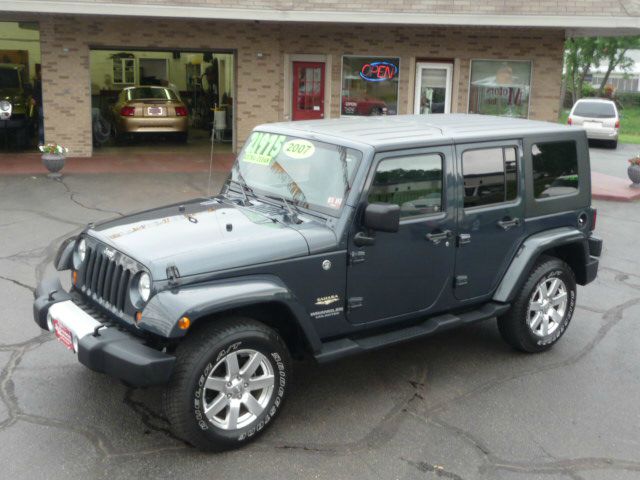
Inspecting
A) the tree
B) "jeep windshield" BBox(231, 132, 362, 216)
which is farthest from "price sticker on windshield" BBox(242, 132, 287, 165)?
the tree

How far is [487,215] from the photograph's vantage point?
18.1ft

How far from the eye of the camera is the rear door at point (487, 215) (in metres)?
5.41

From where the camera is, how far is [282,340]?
15.1ft

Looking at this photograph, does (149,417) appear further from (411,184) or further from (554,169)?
(554,169)

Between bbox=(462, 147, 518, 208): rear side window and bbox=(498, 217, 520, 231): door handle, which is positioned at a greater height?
bbox=(462, 147, 518, 208): rear side window

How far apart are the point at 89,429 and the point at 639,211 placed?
11256 millimetres

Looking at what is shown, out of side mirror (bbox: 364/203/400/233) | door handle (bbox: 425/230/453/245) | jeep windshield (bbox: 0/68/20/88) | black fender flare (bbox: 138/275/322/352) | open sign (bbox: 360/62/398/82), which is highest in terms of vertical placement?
open sign (bbox: 360/62/398/82)

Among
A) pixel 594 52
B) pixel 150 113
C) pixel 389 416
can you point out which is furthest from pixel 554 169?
pixel 594 52

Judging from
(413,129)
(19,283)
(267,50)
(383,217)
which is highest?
(267,50)

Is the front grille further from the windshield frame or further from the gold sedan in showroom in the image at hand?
the gold sedan in showroom

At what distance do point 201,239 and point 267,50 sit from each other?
13051mm

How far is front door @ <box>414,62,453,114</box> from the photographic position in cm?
1736

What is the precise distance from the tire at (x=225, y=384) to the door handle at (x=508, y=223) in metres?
2.08

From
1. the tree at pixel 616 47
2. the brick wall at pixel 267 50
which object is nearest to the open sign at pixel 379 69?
the brick wall at pixel 267 50
